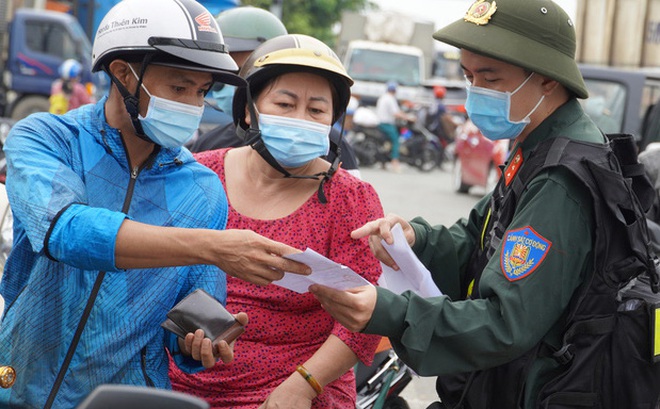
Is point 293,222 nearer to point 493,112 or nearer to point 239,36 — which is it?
point 493,112

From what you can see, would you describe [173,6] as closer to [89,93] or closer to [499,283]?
[499,283]

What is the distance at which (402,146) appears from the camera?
2628cm

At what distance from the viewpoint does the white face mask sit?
112 inches

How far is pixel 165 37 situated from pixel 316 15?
167 ft

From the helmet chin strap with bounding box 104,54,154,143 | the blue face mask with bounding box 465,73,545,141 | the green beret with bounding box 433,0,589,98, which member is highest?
the green beret with bounding box 433,0,589,98

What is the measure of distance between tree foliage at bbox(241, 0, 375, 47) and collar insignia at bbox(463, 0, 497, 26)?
43498mm

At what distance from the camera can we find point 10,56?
2355 cm

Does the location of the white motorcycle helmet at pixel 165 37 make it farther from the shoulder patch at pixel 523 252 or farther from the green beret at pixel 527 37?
the shoulder patch at pixel 523 252

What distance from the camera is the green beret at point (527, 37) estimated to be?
2.98 meters

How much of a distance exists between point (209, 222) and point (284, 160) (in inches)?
19.9

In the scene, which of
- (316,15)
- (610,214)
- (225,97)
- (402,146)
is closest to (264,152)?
(610,214)

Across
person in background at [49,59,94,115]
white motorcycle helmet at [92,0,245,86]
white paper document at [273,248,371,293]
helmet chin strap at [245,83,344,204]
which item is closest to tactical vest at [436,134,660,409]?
white paper document at [273,248,371,293]

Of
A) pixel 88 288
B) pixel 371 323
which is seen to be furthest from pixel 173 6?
pixel 371 323

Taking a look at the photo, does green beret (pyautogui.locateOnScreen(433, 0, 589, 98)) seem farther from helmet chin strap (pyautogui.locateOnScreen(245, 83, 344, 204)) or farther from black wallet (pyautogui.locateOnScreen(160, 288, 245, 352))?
black wallet (pyautogui.locateOnScreen(160, 288, 245, 352))
